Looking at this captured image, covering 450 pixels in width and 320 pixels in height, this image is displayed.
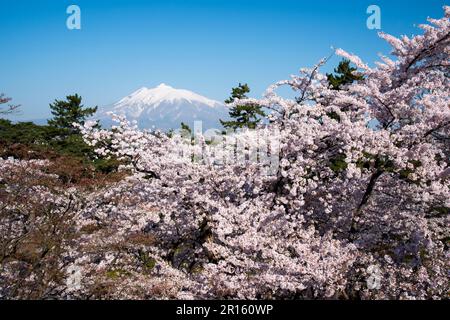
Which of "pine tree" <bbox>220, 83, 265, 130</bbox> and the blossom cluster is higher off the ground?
"pine tree" <bbox>220, 83, 265, 130</bbox>

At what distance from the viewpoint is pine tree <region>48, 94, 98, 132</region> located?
39.4 meters

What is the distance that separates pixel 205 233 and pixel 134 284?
2.46 meters

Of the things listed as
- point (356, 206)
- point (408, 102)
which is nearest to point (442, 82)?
point (408, 102)

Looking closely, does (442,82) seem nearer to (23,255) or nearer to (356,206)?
(356,206)

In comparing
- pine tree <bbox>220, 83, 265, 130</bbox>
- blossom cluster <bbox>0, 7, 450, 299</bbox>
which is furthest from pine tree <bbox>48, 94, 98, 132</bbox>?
blossom cluster <bbox>0, 7, 450, 299</bbox>

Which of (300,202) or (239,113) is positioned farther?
(239,113)

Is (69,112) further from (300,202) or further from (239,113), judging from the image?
(300,202)

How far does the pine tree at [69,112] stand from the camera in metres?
39.4

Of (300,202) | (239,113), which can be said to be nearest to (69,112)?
(239,113)

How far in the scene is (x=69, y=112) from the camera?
39.9m

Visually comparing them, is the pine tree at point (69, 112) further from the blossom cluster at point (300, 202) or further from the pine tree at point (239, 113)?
the blossom cluster at point (300, 202)

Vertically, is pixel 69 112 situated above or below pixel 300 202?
above

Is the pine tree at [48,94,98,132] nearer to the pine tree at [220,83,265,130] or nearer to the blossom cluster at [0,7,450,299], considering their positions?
the pine tree at [220,83,265,130]

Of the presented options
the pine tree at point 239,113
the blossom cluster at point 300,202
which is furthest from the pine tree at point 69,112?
the blossom cluster at point 300,202
